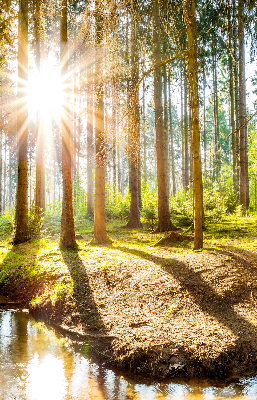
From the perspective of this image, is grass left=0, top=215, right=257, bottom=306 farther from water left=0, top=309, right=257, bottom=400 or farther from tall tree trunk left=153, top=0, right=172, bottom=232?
water left=0, top=309, right=257, bottom=400

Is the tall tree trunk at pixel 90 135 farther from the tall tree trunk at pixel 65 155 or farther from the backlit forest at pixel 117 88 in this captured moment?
the tall tree trunk at pixel 65 155

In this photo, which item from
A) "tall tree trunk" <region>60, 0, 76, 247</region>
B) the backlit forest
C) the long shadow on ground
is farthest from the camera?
"tall tree trunk" <region>60, 0, 76, 247</region>

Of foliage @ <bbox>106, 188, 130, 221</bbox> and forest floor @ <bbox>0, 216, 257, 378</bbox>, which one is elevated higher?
foliage @ <bbox>106, 188, 130, 221</bbox>

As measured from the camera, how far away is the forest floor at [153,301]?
3959mm

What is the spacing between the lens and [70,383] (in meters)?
3.79

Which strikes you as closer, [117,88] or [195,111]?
[195,111]

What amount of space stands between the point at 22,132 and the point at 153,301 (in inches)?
329

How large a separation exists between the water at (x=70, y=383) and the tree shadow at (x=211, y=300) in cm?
84

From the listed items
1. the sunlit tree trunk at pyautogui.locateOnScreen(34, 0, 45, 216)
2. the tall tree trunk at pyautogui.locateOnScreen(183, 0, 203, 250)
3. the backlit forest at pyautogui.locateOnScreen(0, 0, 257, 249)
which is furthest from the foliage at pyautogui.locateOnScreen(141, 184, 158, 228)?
the tall tree trunk at pyautogui.locateOnScreen(183, 0, 203, 250)

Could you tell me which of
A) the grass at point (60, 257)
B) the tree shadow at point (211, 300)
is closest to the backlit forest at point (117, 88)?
the grass at point (60, 257)

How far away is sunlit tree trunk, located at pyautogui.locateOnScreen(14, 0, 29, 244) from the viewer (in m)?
10.7

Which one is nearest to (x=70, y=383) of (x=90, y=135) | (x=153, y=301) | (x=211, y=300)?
(x=153, y=301)

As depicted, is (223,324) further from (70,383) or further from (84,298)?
(84,298)

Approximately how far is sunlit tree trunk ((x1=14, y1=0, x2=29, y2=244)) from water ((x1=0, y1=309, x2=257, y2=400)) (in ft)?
20.9
